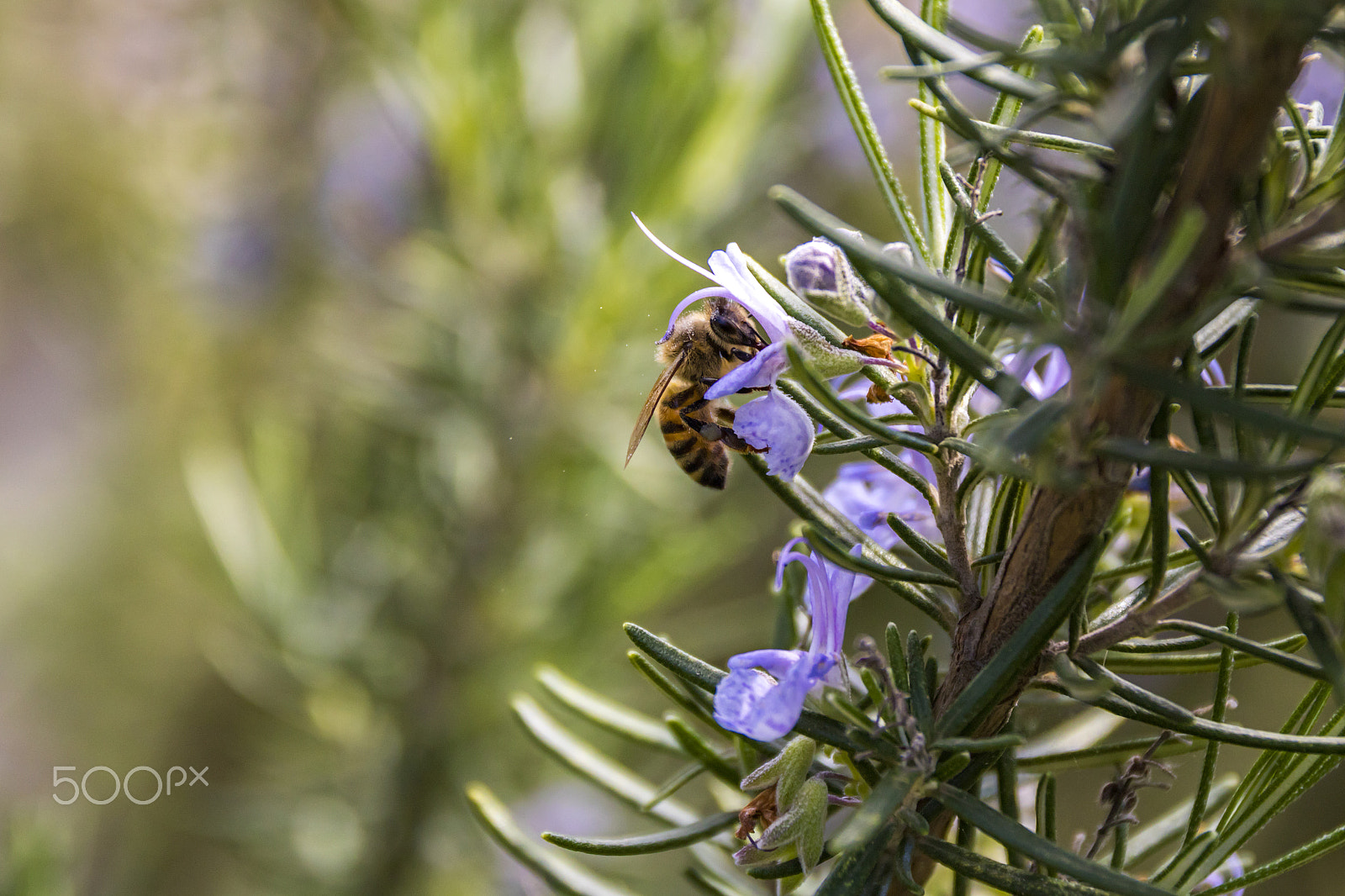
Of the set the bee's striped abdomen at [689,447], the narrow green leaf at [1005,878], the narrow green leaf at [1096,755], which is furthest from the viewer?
the bee's striped abdomen at [689,447]

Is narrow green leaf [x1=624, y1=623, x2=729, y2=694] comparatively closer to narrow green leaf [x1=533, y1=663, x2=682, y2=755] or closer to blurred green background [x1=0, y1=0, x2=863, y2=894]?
narrow green leaf [x1=533, y1=663, x2=682, y2=755]

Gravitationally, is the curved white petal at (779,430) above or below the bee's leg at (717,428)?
below

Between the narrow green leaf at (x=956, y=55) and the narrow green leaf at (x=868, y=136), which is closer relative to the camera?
the narrow green leaf at (x=956, y=55)

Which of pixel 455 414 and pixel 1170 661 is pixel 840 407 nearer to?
pixel 1170 661

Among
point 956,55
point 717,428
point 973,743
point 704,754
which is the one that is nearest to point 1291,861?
point 973,743

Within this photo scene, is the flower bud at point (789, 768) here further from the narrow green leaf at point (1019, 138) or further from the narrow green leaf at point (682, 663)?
the narrow green leaf at point (1019, 138)

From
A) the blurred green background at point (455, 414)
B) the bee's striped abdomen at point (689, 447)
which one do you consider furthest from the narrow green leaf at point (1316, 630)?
the blurred green background at point (455, 414)

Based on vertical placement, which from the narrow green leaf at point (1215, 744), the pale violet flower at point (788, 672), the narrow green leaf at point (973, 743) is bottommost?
the narrow green leaf at point (1215, 744)

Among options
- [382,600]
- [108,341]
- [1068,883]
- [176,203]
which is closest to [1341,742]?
[1068,883]
